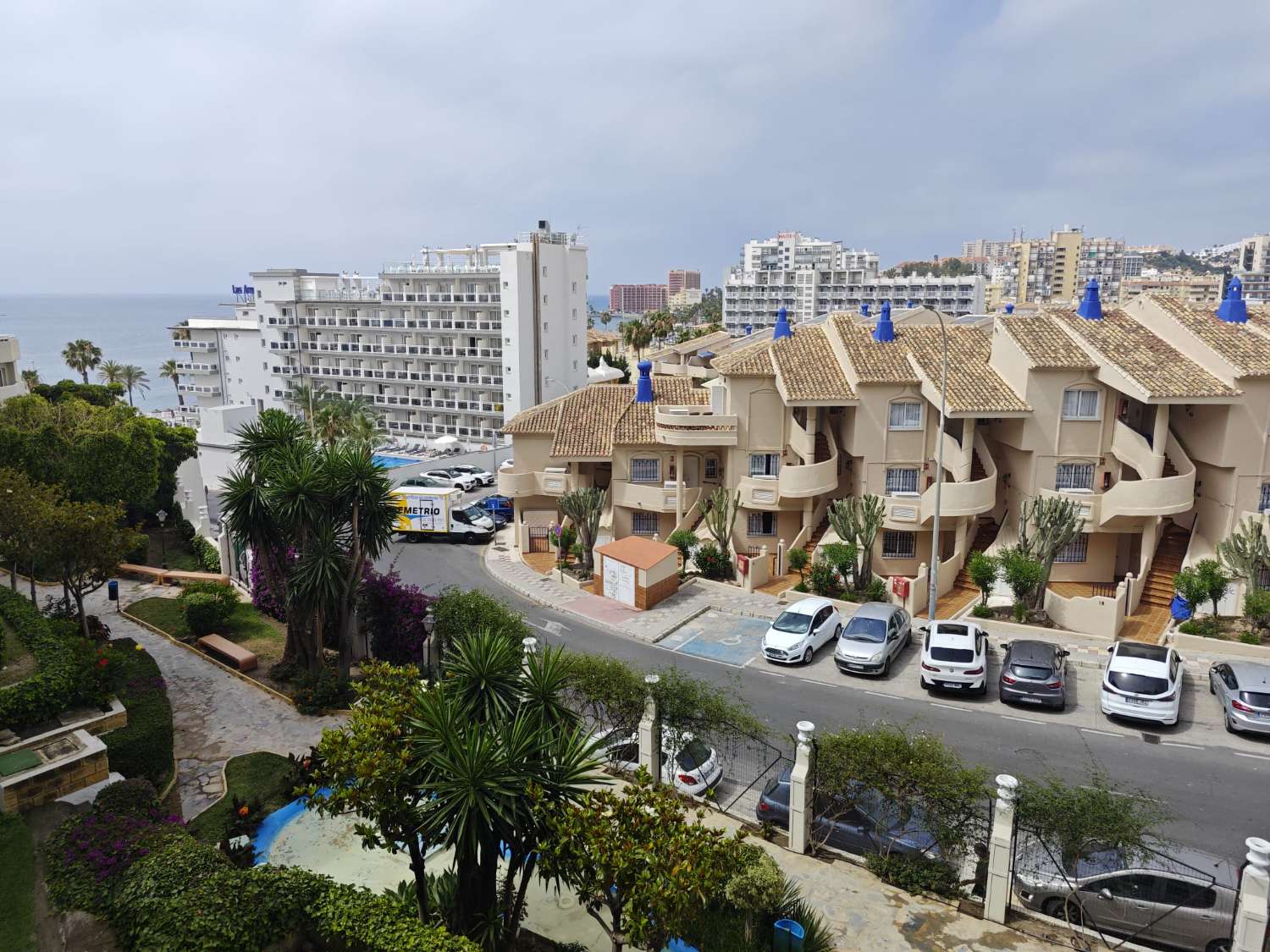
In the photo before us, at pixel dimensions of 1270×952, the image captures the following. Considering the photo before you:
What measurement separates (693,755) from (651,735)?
2.97 ft

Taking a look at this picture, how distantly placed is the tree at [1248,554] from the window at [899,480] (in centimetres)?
1047

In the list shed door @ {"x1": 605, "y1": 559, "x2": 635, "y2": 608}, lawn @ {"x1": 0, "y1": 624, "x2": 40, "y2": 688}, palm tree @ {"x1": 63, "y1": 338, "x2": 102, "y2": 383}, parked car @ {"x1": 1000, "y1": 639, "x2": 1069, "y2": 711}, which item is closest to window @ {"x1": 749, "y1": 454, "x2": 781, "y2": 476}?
shed door @ {"x1": 605, "y1": 559, "x2": 635, "y2": 608}

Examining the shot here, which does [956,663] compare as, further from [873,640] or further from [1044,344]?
[1044,344]

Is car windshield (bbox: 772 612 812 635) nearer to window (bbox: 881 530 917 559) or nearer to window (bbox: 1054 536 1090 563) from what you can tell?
window (bbox: 881 530 917 559)

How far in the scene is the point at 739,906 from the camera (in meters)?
13.0

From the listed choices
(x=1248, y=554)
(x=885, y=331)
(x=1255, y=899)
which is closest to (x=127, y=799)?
(x=1255, y=899)

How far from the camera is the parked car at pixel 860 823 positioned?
1519 centimetres

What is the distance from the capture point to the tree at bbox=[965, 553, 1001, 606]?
30.0 m

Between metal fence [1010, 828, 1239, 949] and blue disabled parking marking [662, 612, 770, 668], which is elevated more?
metal fence [1010, 828, 1239, 949]

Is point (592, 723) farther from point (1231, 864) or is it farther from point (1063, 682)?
point (1063, 682)

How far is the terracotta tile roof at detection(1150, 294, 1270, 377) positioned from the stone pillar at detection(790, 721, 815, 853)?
934 inches

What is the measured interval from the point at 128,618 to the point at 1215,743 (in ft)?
105

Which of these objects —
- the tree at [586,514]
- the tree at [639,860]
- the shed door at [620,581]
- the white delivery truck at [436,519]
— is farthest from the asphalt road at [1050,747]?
the white delivery truck at [436,519]

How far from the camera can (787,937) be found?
13.0 metres
